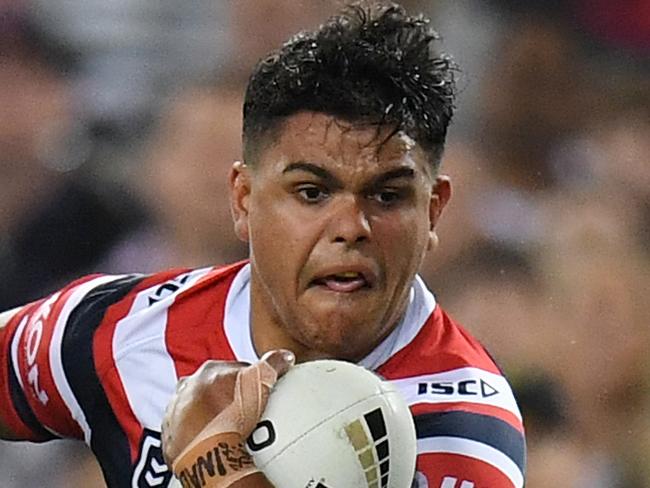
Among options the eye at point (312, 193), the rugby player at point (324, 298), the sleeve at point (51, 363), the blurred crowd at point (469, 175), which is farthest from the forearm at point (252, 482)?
the blurred crowd at point (469, 175)

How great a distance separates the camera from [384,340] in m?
1.52

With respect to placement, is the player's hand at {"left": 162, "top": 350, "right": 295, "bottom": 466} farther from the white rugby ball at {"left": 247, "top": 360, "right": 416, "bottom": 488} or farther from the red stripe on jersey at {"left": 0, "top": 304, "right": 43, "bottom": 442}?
the red stripe on jersey at {"left": 0, "top": 304, "right": 43, "bottom": 442}

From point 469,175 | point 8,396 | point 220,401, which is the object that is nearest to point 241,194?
point 220,401

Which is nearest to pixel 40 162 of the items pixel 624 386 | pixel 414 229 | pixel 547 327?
pixel 547 327

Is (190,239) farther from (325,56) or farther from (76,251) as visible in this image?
(325,56)

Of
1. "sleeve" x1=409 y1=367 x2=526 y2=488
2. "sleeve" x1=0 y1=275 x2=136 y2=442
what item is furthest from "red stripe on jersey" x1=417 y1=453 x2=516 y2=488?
"sleeve" x1=0 y1=275 x2=136 y2=442

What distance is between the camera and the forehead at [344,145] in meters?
1.40

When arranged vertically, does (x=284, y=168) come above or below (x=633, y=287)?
above

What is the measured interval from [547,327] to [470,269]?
181mm

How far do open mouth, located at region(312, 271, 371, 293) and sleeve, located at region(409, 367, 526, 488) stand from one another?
0.44 ft

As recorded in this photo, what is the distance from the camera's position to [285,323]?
4.92 ft

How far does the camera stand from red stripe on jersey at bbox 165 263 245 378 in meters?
1.59

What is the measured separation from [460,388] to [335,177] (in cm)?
26

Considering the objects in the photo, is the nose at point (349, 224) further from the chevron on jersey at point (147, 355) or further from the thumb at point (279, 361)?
the chevron on jersey at point (147, 355)
